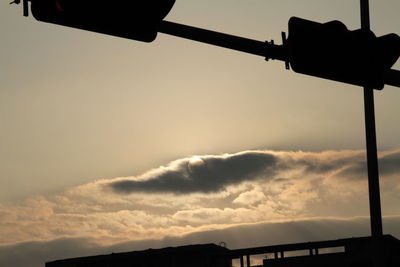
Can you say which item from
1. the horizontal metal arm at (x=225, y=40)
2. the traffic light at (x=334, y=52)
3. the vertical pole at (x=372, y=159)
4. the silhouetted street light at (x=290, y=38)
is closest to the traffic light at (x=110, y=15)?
the silhouetted street light at (x=290, y=38)

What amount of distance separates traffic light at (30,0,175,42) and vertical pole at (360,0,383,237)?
9296 mm

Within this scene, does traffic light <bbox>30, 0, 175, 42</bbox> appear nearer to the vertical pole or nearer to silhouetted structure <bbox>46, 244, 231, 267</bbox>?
the vertical pole

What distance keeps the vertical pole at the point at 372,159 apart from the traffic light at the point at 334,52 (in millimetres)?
7216

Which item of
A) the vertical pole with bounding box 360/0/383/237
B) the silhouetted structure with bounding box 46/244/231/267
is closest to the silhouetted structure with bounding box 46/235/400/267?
the silhouetted structure with bounding box 46/244/231/267

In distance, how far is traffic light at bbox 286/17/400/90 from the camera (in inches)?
239

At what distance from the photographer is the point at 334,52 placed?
6.13 metres

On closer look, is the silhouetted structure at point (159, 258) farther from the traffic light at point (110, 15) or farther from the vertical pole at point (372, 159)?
the traffic light at point (110, 15)

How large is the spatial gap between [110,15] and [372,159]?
32.2 feet

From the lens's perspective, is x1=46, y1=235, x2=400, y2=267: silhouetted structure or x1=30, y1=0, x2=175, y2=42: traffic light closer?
x1=30, y1=0, x2=175, y2=42: traffic light

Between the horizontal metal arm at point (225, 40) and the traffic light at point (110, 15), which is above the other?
the horizontal metal arm at point (225, 40)

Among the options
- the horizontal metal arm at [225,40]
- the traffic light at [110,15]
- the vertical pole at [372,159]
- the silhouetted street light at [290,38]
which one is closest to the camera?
the traffic light at [110,15]

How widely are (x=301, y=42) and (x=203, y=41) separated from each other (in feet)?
3.30

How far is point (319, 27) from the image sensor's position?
20.1 feet

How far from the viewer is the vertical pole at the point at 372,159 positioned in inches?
518
